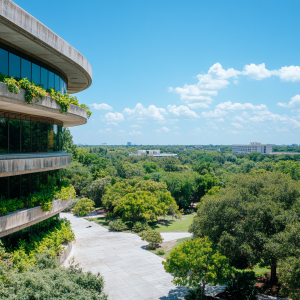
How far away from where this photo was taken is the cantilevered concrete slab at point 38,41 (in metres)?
12.1

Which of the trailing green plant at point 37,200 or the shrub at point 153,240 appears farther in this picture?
the shrub at point 153,240

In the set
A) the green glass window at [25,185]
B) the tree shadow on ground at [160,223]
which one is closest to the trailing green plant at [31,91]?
the green glass window at [25,185]

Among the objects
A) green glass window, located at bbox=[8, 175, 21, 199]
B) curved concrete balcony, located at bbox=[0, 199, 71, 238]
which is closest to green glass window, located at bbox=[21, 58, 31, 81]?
green glass window, located at bbox=[8, 175, 21, 199]

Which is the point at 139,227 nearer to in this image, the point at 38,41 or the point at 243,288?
the point at 243,288

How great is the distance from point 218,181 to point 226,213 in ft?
139

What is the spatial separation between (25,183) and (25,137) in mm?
3273

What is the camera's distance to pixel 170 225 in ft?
130

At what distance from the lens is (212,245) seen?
696 inches

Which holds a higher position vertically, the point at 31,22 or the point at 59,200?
the point at 31,22

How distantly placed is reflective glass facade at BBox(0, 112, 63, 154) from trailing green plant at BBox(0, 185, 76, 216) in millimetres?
3112

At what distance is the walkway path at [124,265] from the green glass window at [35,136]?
11.5 m

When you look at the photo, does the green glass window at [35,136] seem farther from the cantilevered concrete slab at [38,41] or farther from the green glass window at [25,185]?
the cantilevered concrete slab at [38,41]

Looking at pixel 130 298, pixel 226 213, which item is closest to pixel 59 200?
pixel 130 298

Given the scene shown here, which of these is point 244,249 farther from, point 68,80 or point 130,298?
point 68,80
